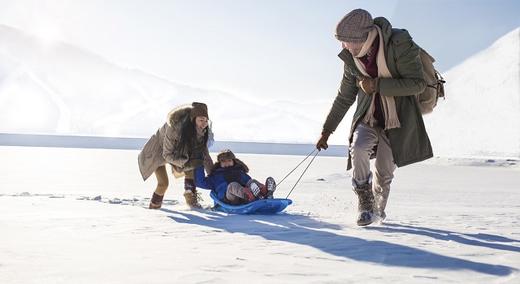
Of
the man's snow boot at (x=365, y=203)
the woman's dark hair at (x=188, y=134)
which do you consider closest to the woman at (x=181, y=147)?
the woman's dark hair at (x=188, y=134)

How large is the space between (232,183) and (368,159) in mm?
1608

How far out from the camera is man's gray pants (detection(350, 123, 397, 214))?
3.99m

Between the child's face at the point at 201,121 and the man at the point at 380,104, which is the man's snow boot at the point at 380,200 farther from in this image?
the child's face at the point at 201,121

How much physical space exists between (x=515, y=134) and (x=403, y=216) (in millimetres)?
18523

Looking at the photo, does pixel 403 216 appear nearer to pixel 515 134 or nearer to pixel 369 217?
pixel 369 217

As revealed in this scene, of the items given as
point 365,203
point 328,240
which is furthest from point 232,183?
point 328,240

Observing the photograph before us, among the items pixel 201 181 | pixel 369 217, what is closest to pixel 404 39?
pixel 369 217

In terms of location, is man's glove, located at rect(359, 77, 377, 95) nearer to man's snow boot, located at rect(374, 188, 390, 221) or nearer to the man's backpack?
the man's backpack

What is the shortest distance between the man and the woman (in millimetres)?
1811

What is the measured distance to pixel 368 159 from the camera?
13.2 ft

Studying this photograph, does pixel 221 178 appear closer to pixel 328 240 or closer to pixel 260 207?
pixel 260 207

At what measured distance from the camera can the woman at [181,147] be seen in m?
5.51

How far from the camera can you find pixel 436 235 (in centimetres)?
359

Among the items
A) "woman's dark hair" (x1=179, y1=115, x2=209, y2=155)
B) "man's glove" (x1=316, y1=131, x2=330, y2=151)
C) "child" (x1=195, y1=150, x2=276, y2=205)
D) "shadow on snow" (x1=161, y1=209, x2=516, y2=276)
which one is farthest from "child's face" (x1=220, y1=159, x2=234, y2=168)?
"man's glove" (x1=316, y1=131, x2=330, y2=151)
